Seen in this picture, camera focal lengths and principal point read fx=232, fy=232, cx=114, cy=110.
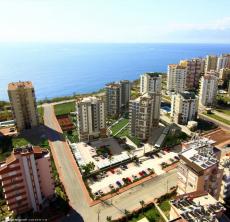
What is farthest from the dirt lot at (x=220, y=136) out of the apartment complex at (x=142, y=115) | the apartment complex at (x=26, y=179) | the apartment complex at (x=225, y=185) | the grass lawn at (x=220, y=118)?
the apartment complex at (x=26, y=179)

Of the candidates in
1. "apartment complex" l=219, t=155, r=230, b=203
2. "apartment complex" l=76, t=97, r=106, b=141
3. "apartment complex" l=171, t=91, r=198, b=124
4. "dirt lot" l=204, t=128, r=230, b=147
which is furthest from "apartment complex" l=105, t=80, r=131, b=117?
"apartment complex" l=219, t=155, r=230, b=203

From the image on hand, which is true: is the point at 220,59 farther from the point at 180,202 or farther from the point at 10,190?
the point at 10,190

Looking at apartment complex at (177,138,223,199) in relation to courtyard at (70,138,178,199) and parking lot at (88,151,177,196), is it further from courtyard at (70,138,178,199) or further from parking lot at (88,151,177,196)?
courtyard at (70,138,178,199)

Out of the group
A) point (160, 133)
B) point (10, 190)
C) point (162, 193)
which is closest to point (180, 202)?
point (162, 193)

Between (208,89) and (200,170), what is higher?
(208,89)

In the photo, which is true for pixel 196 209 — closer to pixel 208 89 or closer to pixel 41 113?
pixel 41 113

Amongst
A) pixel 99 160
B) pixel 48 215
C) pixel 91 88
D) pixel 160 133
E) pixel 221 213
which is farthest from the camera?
pixel 91 88

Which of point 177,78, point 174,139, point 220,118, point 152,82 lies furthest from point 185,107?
point 177,78

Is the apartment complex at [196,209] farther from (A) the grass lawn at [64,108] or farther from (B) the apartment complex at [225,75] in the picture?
(B) the apartment complex at [225,75]
